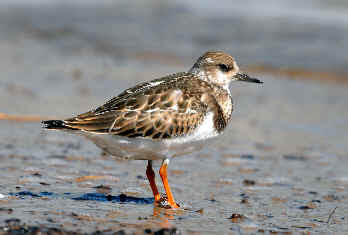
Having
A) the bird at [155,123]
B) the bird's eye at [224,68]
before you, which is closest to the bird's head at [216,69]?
the bird's eye at [224,68]

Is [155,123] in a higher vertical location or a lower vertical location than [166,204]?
higher

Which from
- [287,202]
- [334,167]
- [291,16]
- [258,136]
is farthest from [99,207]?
[291,16]

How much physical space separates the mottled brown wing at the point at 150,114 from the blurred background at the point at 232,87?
585 millimetres

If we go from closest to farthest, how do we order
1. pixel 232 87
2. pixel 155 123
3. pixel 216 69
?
pixel 155 123
pixel 216 69
pixel 232 87

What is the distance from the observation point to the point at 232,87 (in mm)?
9250

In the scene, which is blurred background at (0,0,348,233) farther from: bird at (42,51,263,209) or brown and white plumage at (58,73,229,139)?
brown and white plumage at (58,73,229,139)

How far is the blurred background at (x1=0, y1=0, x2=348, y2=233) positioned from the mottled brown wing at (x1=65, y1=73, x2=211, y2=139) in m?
0.58

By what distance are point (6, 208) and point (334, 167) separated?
335 centimetres

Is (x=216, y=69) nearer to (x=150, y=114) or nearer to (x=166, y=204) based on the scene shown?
(x=150, y=114)

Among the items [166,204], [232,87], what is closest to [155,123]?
[166,204]

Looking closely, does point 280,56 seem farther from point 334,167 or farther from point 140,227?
point 140,227

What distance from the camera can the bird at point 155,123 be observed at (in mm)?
4547

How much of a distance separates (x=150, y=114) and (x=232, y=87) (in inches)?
188

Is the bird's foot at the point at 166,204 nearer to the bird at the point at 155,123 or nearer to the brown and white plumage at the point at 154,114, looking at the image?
the bird at the point at 155,123
